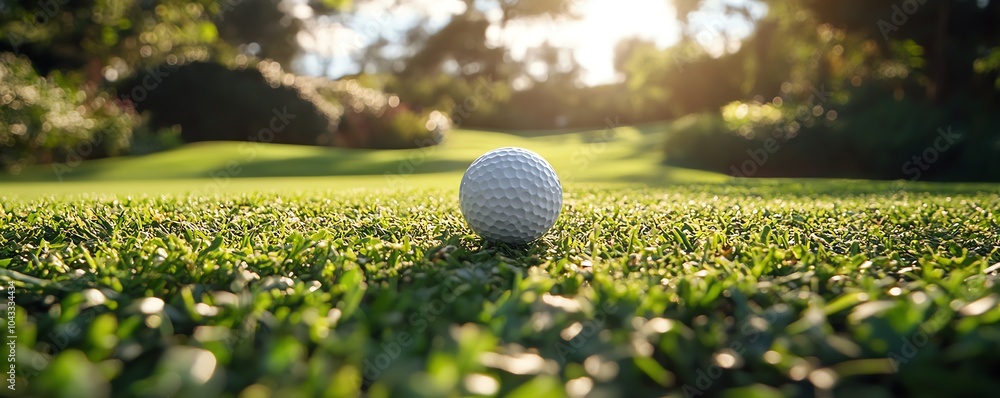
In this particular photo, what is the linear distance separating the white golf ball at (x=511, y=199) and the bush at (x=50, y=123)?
1171cm

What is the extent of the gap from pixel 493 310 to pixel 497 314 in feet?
0.11

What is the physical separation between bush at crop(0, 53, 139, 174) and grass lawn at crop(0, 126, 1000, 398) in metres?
10.4

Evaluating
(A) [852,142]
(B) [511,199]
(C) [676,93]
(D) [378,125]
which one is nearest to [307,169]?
(D) [378,125]

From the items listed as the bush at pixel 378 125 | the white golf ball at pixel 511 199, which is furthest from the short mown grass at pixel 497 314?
the bush at pixel 378 125

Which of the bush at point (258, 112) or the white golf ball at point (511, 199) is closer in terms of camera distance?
the white golf ball at point (511, 199)

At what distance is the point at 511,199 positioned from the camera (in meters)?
3.08

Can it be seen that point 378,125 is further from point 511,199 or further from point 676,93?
point 511,199

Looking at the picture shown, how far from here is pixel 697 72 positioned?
91.6ft

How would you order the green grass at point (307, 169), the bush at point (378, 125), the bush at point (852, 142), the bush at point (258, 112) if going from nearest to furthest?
the green grass at point (307, 169), the bush at point (852, 142), the bush at point (258, 112), the bush at point (378, 125)

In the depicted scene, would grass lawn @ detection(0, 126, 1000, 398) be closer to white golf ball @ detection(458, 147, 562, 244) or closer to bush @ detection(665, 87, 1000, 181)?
white golf ball @ detection(458, 147, 562, 244)

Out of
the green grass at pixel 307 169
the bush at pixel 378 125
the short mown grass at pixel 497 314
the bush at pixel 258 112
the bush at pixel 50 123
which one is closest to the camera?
the short mown grass at pixel 497 314

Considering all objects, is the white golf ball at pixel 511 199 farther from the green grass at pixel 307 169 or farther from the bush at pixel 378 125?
the bush at pixel 378 125

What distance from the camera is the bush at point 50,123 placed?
11.4 metres

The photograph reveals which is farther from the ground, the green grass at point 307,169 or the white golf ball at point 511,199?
the white golf ball at point 511,199
